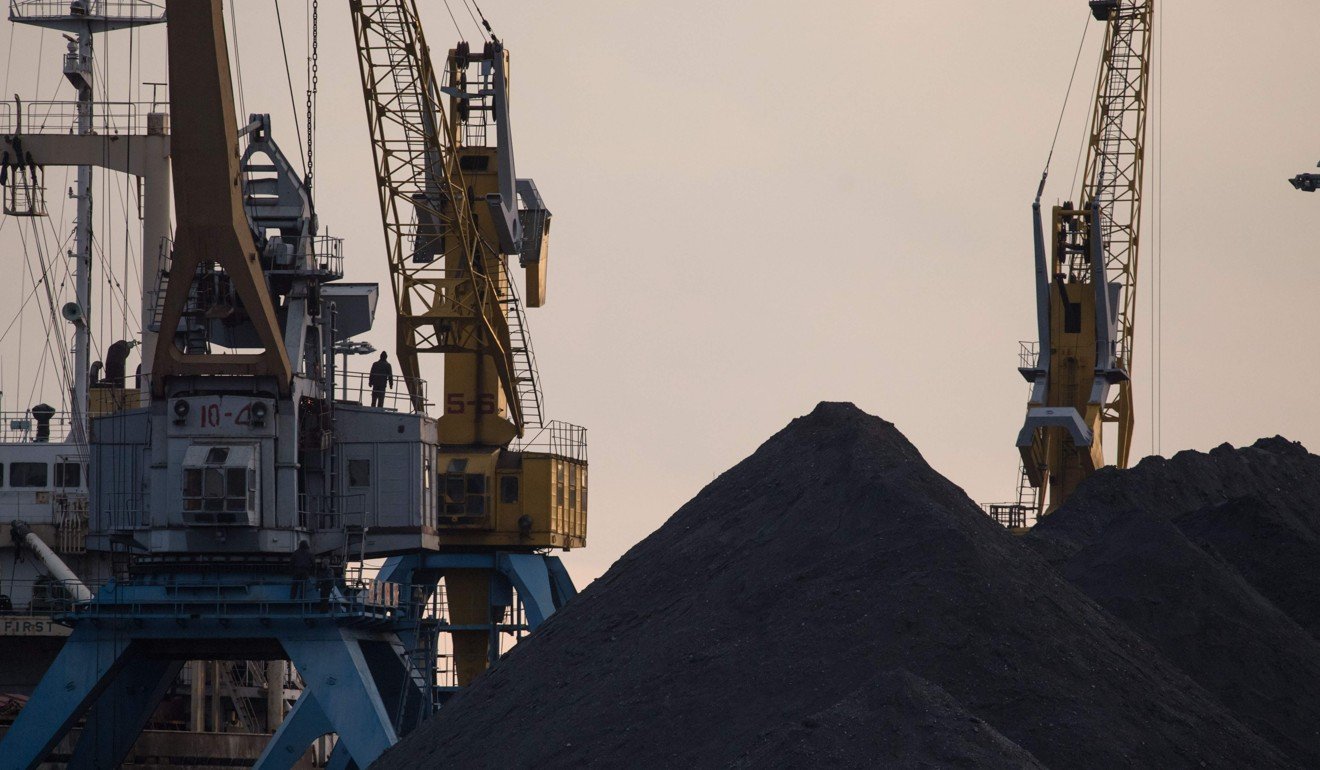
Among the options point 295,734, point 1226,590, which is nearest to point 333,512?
point 295,734

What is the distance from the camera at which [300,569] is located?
3741cm

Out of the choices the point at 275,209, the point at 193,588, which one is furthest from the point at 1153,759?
the point at 275,209

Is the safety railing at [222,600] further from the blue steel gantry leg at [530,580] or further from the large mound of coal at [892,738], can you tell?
the large mound of coal at [892,738]

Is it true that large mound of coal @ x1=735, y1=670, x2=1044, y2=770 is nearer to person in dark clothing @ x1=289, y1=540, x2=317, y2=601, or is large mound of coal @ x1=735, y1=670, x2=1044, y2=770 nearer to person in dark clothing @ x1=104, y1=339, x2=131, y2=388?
person in dark clothing @ x1=289, y1=540, x2=317, y2=601

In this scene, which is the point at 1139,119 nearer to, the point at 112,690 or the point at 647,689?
the point at 112,690

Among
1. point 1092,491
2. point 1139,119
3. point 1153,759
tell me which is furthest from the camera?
point 1139,119

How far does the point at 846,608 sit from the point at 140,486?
15.9 metres

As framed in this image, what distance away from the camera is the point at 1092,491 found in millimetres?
53531

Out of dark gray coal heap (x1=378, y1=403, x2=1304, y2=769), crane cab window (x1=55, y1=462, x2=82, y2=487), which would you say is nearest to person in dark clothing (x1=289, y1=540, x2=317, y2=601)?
dark gray coal heap (x1=378, y1=403, x2=1304, y2=769)

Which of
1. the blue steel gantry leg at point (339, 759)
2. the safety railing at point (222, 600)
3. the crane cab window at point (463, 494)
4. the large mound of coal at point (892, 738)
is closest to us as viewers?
the large mound of coal at point (892, 738)

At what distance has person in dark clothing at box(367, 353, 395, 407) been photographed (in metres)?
42.8

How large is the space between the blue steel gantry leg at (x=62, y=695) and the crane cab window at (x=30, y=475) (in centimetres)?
1310

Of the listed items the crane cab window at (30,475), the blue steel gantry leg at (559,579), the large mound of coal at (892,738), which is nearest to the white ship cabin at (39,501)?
the crane cab window at (30,475)

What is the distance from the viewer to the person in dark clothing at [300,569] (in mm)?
37219
